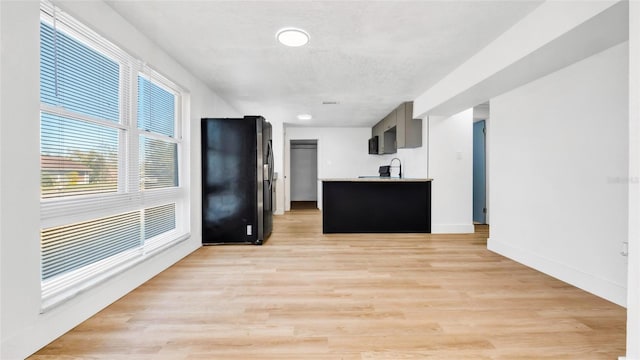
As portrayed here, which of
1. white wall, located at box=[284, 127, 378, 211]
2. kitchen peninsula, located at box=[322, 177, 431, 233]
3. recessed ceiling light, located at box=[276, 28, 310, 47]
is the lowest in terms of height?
kitchen peninsula, located at box=[322, 177, 431, 233]

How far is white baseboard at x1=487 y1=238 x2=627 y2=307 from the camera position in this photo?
7.14 ft

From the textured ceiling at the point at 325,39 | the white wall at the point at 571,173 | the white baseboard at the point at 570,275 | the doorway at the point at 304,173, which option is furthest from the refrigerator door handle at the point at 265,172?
the doorway at the point at 304,173

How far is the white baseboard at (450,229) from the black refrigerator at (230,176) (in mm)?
2950

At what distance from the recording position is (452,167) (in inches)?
192

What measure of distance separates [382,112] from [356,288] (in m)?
4.31

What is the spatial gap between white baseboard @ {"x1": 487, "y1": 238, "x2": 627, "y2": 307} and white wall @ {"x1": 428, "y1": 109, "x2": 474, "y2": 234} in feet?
4.31

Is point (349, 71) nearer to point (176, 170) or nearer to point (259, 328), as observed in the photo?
point (176, 170)

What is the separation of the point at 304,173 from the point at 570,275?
823cm

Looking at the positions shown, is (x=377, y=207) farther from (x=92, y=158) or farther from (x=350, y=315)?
(x=92, y=158)

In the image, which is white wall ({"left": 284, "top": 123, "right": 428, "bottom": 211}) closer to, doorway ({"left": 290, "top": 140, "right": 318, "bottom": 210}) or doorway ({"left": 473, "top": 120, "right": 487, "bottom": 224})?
doorway ({"left": 290, "top": 140, "right": 318, "bottom": 210})

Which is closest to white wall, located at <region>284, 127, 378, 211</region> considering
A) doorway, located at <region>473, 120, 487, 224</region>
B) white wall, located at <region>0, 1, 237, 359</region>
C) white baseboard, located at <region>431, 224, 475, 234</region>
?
doorway, located at <region>473, 120, 487, 224</region>

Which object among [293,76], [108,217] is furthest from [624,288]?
[108,217]

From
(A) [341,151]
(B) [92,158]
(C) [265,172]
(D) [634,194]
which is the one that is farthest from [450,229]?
(B) [92,158]

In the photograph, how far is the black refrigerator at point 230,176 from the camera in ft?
12.9
